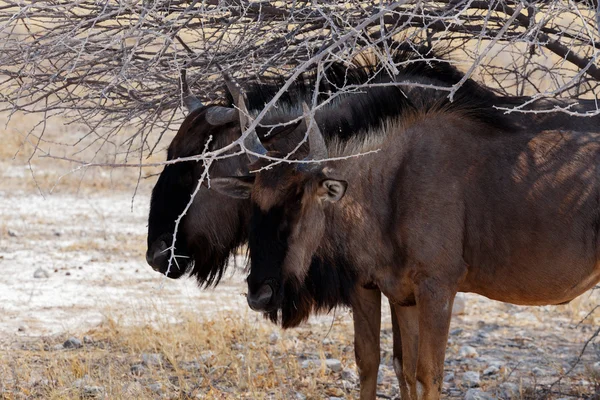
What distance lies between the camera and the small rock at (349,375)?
5.84 metres

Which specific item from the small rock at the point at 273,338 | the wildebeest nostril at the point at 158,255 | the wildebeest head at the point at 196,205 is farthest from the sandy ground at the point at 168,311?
the wildebeest nostril at the point at 158,255

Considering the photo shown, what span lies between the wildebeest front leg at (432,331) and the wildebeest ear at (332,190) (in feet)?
1.92

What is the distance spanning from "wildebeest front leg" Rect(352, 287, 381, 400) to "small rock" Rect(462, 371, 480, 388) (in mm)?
948

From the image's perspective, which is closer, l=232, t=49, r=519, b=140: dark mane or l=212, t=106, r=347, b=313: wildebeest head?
l=212, t=106, r=347, b=313: wildebeest head

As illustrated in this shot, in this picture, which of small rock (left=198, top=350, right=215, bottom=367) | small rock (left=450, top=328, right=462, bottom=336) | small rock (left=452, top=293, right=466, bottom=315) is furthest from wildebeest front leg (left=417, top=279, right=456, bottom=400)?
small rock (left=452, top=293, right=466, bottom=315)

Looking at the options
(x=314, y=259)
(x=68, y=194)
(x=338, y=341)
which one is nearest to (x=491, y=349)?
(x=338, y=341)

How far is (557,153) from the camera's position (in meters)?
4.61

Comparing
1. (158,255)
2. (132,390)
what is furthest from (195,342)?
(158,255)

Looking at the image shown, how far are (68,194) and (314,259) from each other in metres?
8.25

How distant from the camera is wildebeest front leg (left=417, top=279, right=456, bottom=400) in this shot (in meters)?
4.41

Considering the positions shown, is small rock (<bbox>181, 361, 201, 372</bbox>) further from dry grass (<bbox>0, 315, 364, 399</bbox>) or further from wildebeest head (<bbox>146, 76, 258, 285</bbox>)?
wildebeest head (<bbox>146, 76, 258, 285</bbox>)

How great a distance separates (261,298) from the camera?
13.7 feet

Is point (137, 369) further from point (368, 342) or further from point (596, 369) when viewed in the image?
point (596, 369)

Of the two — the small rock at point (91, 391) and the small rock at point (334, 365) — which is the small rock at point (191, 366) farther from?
the small rock at point (334, 365)
